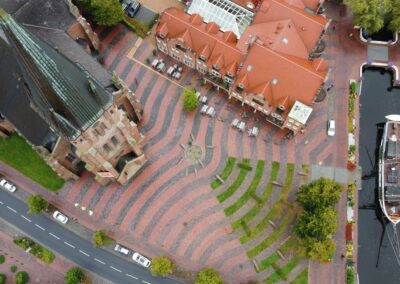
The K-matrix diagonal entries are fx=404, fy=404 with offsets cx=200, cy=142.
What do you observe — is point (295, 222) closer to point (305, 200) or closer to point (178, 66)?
point (305, 200)

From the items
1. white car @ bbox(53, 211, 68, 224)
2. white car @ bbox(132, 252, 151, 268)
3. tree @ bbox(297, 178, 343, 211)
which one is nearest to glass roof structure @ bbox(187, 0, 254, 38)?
tree @ bbox(297, 178, 343, 211)

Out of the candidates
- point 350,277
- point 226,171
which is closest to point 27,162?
point 226,171

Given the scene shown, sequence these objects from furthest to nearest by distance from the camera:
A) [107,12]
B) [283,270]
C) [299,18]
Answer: [107,12], [299,18], [283,270]

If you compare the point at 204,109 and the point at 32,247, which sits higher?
the point at 204,109

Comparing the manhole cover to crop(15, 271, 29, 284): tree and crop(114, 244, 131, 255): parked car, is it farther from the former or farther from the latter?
crop(15, 271, 29, 284): tree

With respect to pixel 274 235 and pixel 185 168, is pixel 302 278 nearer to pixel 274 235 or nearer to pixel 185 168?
pixel 274 235

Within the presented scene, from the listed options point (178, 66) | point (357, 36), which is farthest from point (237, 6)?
point (357, 36)

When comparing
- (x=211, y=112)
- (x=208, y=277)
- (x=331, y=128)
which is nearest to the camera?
(x=208, y=277)
